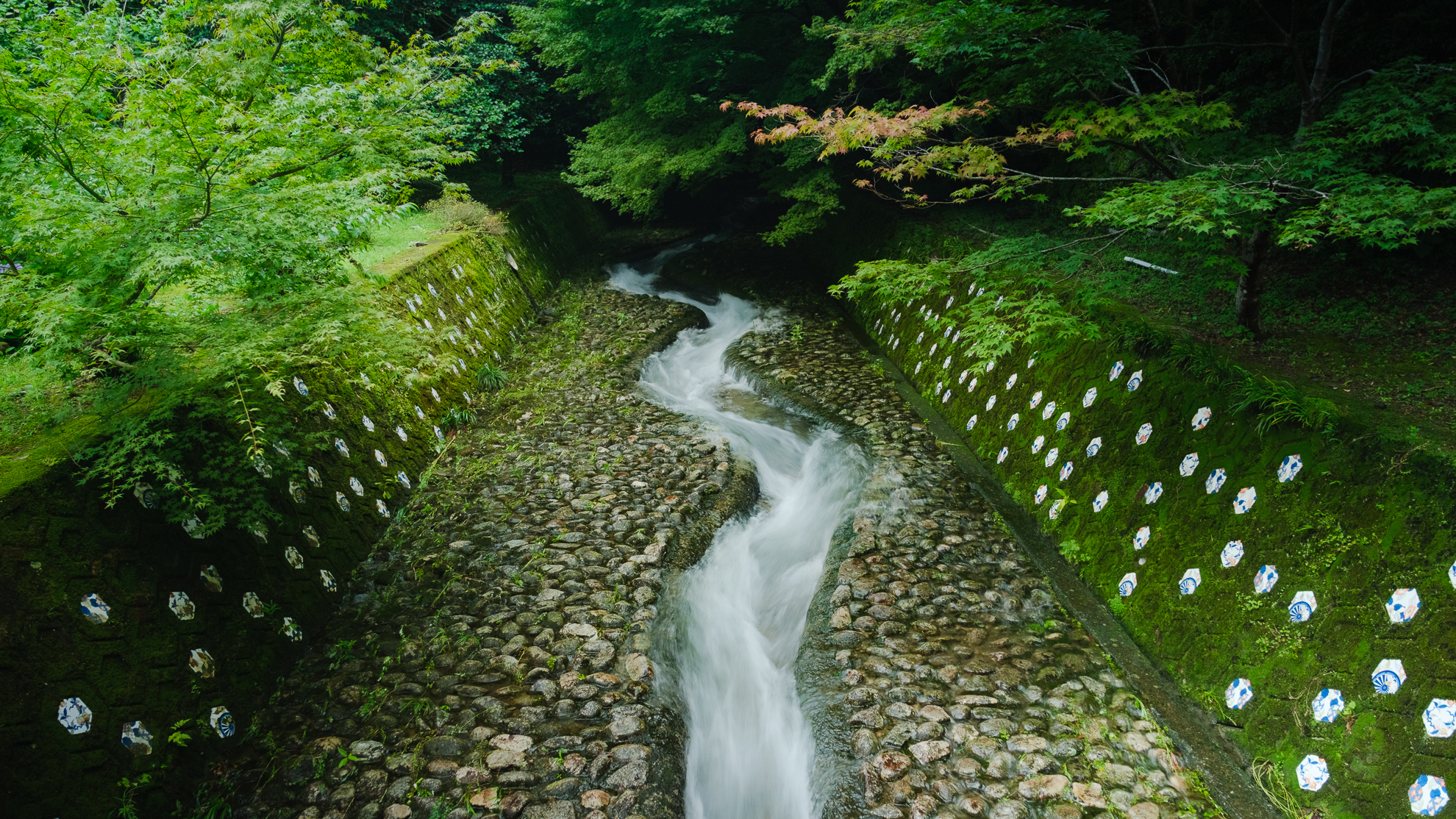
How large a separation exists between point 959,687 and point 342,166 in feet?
24.5

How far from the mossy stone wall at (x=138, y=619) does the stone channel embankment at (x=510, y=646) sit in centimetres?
31

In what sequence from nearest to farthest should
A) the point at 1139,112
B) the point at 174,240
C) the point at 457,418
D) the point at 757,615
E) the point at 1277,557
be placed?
the point at 174,240 < the point at 1277,557 < the point at 1139,112 < the point at 757,615 < the point at 457,418

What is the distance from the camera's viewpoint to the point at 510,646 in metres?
5.13

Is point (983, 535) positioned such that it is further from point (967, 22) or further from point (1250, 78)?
point (1250, 78)

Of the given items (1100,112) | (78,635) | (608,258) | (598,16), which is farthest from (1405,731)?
(608,258)

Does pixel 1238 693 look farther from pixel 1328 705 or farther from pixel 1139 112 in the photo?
pixel 1139 112

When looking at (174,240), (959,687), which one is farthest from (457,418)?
(959,687)

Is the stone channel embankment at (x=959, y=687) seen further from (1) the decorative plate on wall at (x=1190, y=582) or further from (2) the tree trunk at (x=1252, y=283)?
(2) the tree trunk at (x=1252, y=283)

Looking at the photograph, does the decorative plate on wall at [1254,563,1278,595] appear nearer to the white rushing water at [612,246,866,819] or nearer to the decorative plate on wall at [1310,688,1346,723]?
the decorative plate on wall at [1310,688,1346,723]

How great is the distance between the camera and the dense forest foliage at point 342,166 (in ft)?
13.0

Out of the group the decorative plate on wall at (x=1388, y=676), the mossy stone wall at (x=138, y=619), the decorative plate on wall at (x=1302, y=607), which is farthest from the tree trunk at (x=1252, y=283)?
the mossy stone wall at (x=138, y=619)

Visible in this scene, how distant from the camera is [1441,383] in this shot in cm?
455

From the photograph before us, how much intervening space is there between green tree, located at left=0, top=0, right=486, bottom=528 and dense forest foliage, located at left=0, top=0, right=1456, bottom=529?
0.02 meters

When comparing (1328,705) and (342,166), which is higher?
(342,166)
